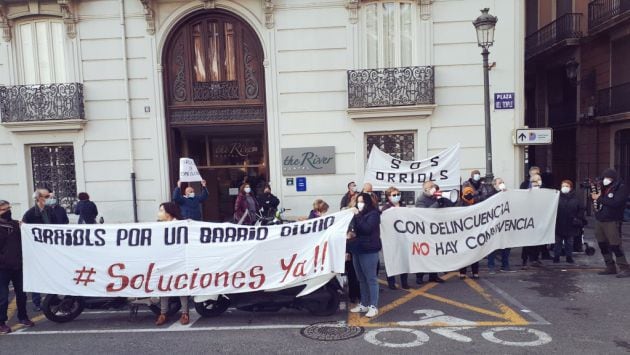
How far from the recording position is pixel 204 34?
1256 centimetres

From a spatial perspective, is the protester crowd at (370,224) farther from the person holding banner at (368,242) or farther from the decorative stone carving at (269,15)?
the decorative stone carving at (269,15)

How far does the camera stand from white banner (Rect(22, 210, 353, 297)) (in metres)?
6.11

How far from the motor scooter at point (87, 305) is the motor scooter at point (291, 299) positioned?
1.87ft

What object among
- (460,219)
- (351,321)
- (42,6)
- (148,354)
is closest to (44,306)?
(148,354)

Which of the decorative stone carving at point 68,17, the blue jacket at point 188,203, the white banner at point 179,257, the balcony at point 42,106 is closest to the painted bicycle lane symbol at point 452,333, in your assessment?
the white banner at point 179,257

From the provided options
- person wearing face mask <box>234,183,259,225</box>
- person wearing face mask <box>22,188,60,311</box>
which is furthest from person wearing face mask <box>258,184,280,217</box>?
person wearing face mask <box>22,188,60,311</box>

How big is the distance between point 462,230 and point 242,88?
7.50 m

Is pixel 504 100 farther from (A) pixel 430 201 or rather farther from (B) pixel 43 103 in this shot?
(B) pixel 43 103

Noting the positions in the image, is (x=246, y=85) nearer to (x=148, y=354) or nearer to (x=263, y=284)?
(x=263, y=284)

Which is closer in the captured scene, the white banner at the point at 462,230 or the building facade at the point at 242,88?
the white banner at the point at 462,230

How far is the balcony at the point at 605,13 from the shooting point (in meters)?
15.4

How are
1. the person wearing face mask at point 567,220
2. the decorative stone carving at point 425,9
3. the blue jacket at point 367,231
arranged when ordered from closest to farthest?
the blue jacket at point 367,231, the person wearing face mask at point 567,220, the decorative stone carving at point 425,9

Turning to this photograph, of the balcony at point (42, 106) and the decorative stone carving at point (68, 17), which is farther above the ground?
the decorative stone carving at point (68, 17)

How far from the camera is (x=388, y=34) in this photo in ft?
39.7
